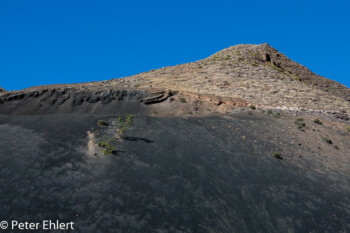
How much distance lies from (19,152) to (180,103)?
14596mm

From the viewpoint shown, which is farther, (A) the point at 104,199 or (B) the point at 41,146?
(B) the point at 41,146

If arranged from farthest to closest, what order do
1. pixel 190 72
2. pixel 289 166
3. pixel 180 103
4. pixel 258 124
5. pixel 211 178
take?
1. pixel 190 72
2. pixel 180 103
3. pixel 258 124
4. pixel 289 166
5. pixel 211 178

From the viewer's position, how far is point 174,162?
1688cm

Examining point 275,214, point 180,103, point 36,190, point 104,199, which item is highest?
point 180,103

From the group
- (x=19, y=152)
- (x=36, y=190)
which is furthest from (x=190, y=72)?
(x=36, y=190)

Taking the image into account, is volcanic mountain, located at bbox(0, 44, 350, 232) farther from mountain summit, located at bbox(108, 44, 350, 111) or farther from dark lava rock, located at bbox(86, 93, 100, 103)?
mountain summit, located at bbox(108, 44, 350, 111)

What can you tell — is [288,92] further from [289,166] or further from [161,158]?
[161,158]

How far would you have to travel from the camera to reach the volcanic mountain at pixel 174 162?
12.8 meters

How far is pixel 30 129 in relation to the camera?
20.3m

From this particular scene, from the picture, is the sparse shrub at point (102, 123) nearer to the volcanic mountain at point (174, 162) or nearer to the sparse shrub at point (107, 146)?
the volcanic mountain at point (174, 162)

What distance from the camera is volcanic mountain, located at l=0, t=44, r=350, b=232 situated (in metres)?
12.8

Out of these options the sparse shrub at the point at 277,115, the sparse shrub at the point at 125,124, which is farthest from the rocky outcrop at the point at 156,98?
the sparse shrub at the point at 277,115

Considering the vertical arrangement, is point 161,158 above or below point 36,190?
above

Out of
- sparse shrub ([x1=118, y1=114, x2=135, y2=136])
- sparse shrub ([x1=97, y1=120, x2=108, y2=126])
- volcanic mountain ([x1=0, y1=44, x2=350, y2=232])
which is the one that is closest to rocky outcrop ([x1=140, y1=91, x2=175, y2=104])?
volcanic mountain ([x1=0, y1=44, x2=350, y2=232])
